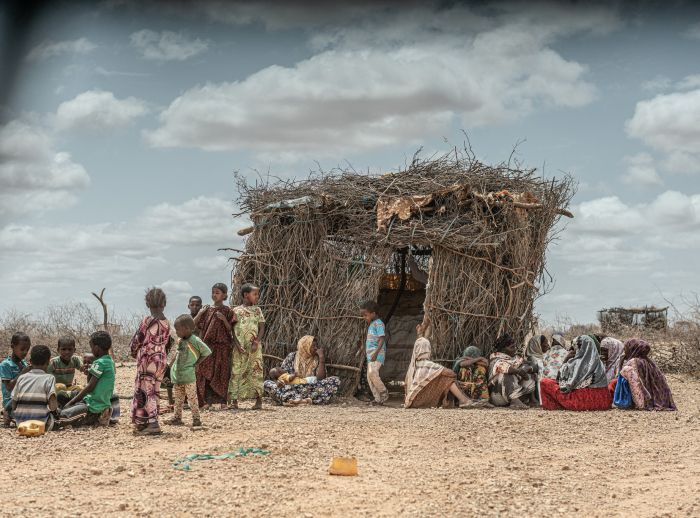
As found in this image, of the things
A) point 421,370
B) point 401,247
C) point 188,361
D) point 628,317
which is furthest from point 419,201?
point 628,317

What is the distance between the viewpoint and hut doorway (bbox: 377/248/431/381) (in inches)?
538

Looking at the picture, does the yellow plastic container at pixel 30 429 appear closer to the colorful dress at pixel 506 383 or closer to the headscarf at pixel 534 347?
the colorful dress at pixel 506 383

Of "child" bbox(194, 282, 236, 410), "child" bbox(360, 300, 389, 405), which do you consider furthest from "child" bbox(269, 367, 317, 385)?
"child" bbox(194, 282, 236, 410)

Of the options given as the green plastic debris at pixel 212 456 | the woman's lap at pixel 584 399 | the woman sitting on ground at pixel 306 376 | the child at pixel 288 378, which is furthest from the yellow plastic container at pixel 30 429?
the woman's lap at pixel 584 399

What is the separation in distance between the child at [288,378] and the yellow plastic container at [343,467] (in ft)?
17.0

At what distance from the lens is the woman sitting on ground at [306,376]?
11.4 metres

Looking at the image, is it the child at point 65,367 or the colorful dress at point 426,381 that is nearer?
the child at point 65,367

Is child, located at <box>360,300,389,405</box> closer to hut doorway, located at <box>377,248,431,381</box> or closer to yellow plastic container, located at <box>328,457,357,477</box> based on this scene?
hut doorway, located at <box>377,248,431,381</box>

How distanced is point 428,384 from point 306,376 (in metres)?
1.83

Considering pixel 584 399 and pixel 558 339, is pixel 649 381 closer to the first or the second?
pixel 584 399

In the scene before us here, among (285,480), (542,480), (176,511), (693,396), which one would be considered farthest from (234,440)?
(693,396)

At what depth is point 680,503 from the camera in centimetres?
571

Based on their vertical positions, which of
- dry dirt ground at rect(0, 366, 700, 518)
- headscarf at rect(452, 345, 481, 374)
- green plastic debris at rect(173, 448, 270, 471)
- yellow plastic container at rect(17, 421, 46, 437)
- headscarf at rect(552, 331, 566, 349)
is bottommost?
dry dirt ground at rect(0, 366, 700, 518)

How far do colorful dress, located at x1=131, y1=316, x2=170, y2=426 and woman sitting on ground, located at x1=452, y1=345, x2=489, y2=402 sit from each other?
15.0ft
